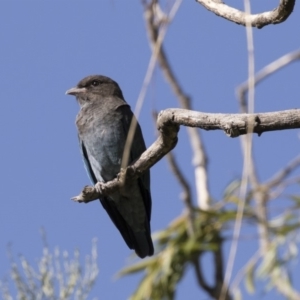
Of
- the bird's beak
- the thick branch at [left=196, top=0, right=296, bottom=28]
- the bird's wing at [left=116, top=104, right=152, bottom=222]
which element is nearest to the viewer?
the thick branch at [left=196, top=0, right=296, bottom=28]

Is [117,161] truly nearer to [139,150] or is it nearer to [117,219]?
[139,150]

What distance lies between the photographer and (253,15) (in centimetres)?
418

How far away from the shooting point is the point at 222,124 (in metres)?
4.02

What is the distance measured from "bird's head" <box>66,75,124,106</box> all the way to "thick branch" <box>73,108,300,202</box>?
2.88 meters

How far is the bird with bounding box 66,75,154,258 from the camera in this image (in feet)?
23.5

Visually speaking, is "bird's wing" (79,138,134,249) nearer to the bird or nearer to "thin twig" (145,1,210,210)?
the bird

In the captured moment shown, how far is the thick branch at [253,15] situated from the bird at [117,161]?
2.70 metres

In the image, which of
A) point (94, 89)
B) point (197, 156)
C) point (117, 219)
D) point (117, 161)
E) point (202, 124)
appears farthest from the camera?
point (197, 156)

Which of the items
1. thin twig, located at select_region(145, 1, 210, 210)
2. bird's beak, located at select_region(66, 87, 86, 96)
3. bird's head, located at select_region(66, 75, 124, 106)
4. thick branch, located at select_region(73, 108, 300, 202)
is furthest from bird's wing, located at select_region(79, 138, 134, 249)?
thin twig, located at select_region(145, 1, 210, 210)

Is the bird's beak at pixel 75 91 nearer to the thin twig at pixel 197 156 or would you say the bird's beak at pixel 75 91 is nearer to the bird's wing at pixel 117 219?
the bird's wing at pixel 117 219

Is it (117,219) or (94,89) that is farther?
(94,89)

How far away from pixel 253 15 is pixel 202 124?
0.52 metres

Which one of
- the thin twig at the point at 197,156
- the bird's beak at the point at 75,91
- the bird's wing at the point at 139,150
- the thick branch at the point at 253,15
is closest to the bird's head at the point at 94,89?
the bird's beak at the point at 75,91

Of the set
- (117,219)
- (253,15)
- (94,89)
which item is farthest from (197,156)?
(253,15)
